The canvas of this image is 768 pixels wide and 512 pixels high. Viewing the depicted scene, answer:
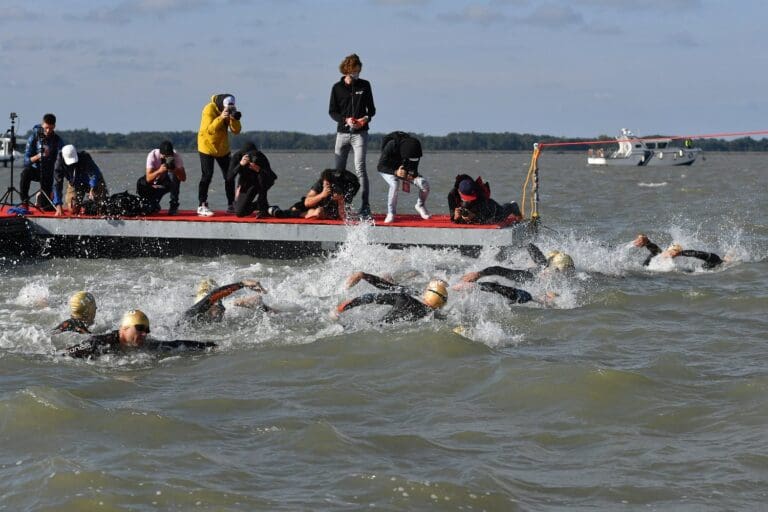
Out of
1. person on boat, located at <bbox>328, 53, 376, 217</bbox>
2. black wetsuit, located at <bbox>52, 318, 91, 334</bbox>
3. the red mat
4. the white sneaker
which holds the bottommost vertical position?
black wetsuit, located at <bbox>52, 318, 91, 334</bbox>

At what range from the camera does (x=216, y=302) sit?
1259 cm

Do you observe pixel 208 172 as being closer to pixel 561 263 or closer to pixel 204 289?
pixel 204 289

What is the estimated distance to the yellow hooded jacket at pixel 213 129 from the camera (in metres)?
17.0

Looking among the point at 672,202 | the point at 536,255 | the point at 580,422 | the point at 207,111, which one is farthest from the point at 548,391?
the point at 672,202

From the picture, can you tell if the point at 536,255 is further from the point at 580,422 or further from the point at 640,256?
the point at 580,422

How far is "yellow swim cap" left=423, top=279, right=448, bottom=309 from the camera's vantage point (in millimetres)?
12758

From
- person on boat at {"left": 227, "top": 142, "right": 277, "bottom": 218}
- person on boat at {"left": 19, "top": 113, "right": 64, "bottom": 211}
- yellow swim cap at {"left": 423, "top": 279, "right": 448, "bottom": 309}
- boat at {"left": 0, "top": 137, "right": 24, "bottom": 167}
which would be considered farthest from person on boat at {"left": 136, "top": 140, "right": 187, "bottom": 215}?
boat at {"left": 0, "top": 137, "right": 24, "bottom": 167}

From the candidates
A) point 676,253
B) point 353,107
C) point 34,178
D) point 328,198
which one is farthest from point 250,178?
point 676,253

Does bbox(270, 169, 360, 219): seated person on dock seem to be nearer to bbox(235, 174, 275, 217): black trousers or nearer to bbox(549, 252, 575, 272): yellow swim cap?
bbox(235, 174, 275, 217): black trousers

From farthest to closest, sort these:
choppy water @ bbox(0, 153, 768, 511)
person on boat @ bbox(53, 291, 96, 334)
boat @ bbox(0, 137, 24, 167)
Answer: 1. boat @ bbox(0, 137, 24, 167)
2. person on boat @ bbox(53, 291, 96, 334)
3. choppy water @ bbox(0, 153, 768, 511)

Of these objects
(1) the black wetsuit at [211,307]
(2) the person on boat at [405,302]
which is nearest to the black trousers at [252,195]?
(2) the person on boat at [405,302]

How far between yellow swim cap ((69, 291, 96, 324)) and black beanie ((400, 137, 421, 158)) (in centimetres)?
576

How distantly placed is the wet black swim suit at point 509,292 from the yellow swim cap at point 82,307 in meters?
4.53

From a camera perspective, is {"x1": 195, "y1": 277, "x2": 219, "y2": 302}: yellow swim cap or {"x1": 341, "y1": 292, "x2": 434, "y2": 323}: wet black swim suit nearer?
{"x1": 341, "y1": 292, "x2": 434, "y2": 323}: wet black swim suit
